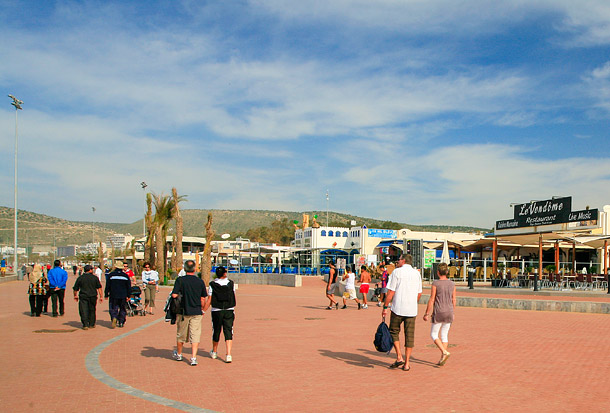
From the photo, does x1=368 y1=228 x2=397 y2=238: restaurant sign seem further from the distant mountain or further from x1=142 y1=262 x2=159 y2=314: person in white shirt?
the distant mountain

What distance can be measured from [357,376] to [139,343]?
498 cm

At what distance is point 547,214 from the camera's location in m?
26.4

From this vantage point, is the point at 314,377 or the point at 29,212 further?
the point at 29,212

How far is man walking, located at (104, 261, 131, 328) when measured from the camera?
41.7ft

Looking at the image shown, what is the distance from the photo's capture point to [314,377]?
7.59 metres

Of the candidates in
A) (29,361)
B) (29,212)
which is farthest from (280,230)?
(29,361)

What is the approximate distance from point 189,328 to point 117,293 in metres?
4.77

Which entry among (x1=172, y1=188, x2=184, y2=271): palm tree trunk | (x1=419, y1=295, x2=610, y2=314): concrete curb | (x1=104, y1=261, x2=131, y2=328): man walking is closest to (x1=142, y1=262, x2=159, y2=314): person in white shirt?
(x1=104, y1=261, x2=131, y2=328): man walking

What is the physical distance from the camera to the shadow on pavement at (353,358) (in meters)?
8.57

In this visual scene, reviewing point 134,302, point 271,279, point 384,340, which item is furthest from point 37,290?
point 271,279

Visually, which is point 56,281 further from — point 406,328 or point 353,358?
point 406,328

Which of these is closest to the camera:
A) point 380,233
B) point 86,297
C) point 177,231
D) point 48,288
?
point 86,297

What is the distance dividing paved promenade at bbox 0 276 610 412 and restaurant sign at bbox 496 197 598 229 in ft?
43.3

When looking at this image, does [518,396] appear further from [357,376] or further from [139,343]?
[139,343]
